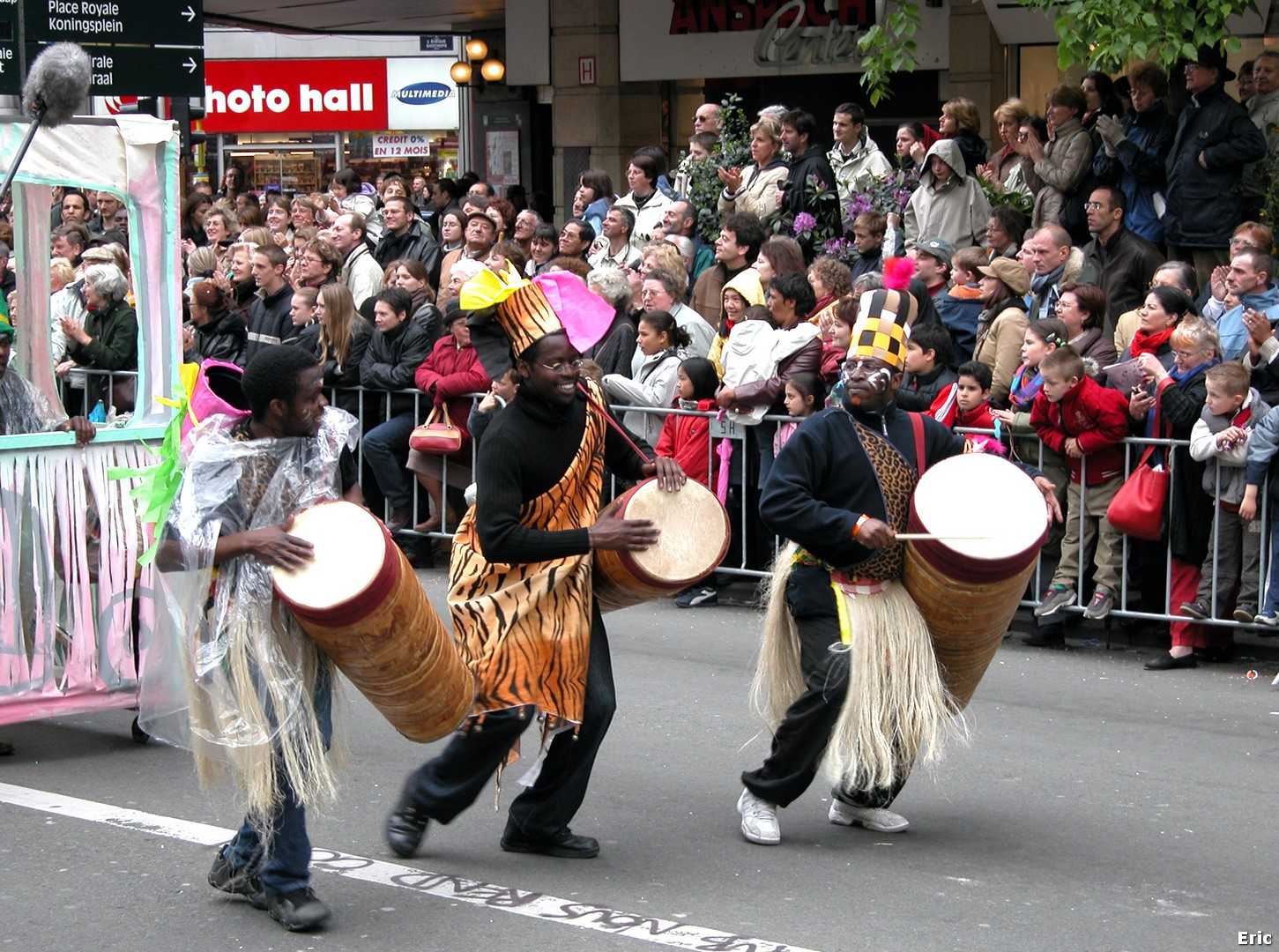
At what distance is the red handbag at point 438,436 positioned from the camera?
1045 centimetres

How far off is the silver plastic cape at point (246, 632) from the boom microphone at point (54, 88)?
72.6 inches

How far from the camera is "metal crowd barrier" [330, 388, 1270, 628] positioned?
812cm

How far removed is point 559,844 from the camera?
555 cm

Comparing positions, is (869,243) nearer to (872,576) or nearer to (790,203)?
(790,203)

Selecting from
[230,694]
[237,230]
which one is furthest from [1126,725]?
[237,230]

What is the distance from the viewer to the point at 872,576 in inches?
217

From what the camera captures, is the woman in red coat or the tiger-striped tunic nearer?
the tiger-striped tunic

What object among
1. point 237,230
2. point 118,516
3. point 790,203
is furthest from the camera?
point 237,230

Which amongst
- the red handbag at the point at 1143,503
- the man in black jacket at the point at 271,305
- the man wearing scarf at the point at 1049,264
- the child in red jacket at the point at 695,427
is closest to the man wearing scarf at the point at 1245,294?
the red handbag at the point at 1143,503

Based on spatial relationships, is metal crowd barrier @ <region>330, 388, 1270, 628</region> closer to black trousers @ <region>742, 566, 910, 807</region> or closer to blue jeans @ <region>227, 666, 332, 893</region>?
black trousers @ <region>742, 566, 910, 807</region>

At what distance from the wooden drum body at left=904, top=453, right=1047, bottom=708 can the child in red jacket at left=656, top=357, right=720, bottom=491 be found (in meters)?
4.27

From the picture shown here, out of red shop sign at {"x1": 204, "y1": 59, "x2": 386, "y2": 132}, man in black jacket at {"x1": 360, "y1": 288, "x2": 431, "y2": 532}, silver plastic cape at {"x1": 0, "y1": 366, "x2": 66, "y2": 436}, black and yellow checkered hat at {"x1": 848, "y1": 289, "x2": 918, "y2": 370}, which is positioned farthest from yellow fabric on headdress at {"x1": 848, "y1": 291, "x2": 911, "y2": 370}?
red shop sign at {"x1": 204, "y1": 59, "x2": 386, "y2": 132}

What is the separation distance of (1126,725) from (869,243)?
463 centimetres

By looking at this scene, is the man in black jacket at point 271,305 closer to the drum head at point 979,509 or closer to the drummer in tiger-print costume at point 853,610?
the drummer in tiger-print costume at point 853,610
